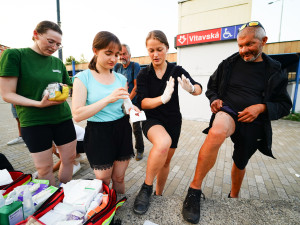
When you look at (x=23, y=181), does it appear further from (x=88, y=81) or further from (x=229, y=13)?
(x=229, y=13)

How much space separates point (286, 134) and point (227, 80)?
596 centimetres

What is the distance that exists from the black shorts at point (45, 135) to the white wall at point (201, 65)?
644 cm

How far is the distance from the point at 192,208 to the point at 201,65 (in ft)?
22.2

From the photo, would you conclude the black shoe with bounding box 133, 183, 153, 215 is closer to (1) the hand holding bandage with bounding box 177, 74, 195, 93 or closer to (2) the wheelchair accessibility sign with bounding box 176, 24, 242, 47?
(1) the hand holding bandage with bounding box 177, 74, 195, 93

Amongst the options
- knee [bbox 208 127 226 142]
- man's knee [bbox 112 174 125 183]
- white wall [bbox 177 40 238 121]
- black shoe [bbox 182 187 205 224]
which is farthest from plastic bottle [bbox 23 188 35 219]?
white wall [bbox 177 40 238 121]

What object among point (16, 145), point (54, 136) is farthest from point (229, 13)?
point (16, 145)

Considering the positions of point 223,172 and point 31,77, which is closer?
point 31,77

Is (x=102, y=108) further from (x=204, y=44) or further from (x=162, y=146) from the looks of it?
(x=204, y=44)

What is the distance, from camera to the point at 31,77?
1.68 meters

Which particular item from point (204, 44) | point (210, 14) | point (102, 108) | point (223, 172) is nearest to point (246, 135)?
point (102, 108)

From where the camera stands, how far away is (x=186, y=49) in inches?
288

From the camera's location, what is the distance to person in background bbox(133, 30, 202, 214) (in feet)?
4.83

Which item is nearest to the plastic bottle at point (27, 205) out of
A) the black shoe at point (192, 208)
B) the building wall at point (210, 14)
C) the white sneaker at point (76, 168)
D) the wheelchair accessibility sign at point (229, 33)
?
the black shoe at point (192, 208)

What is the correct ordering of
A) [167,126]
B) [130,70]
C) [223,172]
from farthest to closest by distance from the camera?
[130,70] → [223,172] → [167,126]
